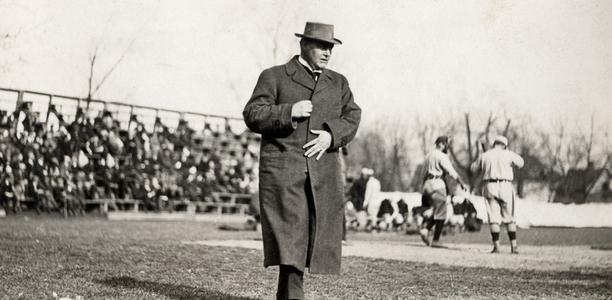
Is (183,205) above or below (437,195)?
below

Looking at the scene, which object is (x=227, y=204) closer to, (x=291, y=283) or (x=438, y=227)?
(x=438, y=227)

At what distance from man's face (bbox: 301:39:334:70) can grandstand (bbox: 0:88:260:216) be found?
15841mm

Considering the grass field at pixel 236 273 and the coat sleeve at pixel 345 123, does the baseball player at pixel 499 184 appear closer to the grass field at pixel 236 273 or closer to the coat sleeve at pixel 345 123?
the grass field at pixel 236 273

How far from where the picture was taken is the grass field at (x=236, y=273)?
7.55 metres

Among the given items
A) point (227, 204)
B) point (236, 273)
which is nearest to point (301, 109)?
point (236, 273)

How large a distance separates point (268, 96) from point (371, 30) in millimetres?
11105

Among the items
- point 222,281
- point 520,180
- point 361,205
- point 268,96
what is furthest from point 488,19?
point 520,180

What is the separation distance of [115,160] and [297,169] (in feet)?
62.6

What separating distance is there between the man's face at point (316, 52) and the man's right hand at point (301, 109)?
1.35 feet

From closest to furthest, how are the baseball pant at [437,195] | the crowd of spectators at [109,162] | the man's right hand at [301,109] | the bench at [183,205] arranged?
the man's right hand at [301,109] → the baseball pant at [437,195] → the crowd of spectators at [109,162] → the bench at [183,205]


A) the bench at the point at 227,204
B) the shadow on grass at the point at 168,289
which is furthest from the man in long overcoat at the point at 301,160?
the bench at the point at 227,204

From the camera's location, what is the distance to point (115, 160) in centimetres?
2436

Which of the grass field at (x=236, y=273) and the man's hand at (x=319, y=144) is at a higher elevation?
the man's hand at (x=319, y=144)

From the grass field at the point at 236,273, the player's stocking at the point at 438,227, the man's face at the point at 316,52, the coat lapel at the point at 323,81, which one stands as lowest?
the grass field at the point at 236,273
